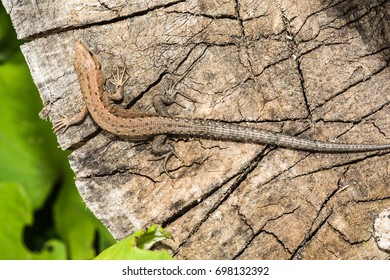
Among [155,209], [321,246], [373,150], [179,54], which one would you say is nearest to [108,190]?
[155,209]

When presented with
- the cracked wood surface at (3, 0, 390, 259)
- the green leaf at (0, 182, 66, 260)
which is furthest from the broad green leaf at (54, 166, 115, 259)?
the cracked wood surface at (3, 0, 390, 259)

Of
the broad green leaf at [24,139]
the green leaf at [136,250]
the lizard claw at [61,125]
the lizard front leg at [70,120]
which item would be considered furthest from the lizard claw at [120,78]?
the broad green leaf at [24,139]

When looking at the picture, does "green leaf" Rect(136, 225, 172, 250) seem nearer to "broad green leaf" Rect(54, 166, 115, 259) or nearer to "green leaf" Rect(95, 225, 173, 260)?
"green leaf" Rect(95, 225, 173, 260)

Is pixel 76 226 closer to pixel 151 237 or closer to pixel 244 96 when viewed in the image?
pixel 151 237

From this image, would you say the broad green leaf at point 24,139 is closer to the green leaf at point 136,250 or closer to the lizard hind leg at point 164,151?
the lizard hind leg at point 164,151
